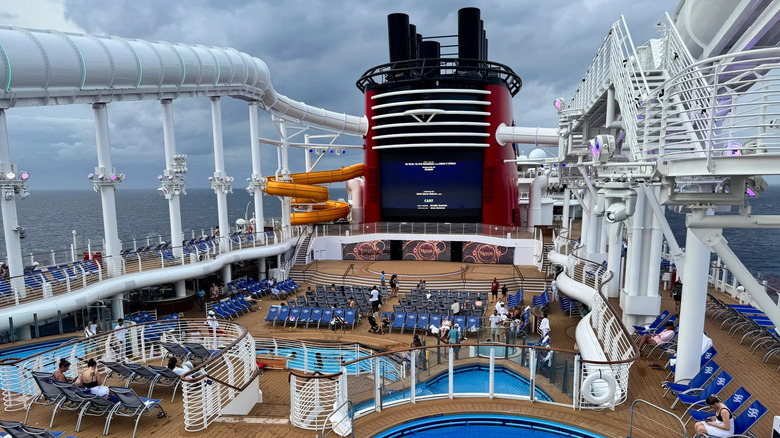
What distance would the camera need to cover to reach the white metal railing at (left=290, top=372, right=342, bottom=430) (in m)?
6.85

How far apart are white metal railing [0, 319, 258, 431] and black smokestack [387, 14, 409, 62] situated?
23308 millimetres

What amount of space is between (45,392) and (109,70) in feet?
34.4

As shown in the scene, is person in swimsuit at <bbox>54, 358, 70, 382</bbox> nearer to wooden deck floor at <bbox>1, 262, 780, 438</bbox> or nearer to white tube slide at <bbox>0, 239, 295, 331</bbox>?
wooden deck floor at <bbox>1, 262, 780, 438</bbox>

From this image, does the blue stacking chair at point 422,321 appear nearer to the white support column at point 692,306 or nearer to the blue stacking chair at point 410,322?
the blue stacking chair at point 410,322

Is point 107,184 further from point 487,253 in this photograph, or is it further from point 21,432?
point 487,253

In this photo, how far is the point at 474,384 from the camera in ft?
24.7

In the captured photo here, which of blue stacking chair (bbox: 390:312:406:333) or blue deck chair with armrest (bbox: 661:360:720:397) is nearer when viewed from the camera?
blue deck chair with armrest (bbox: 661:360:720:397)

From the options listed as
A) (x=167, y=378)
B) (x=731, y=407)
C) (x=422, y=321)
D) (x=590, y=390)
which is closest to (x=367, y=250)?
(x=422, y=321)


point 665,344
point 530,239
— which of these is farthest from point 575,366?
point 530,239

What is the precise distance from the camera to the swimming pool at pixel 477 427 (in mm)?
6633

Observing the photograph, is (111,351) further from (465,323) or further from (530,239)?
(530,239)

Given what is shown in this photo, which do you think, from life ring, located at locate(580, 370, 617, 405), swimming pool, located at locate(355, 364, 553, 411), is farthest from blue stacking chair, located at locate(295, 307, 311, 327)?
life ring, located at locate(580, 370, 617, 405)

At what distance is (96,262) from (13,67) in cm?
600

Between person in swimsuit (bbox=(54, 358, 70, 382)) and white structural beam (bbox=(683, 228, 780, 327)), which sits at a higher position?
white structural beam (bbox=(683, 228, 780, 327))
